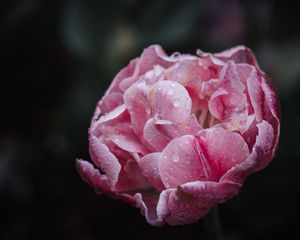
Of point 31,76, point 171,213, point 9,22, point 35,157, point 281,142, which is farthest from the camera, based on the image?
point 31,76

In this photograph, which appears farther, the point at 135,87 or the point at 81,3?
the point at 81,3

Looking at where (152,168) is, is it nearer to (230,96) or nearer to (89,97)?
(230,96)

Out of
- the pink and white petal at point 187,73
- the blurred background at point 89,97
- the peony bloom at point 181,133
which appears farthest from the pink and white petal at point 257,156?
the blurred background at point 89,97

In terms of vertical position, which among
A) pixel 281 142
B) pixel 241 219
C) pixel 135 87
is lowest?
pixel 241 219

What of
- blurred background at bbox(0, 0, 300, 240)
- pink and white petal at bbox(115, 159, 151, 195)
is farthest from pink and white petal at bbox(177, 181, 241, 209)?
blurred background at bbox(0, 0, 300, 240)

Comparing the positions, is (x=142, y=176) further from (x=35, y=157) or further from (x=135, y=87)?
(x=35, y=157)

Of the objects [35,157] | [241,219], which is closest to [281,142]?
[241,219]

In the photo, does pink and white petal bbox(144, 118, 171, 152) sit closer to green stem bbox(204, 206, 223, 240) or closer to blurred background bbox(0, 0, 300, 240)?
green stem bbox(204, 206, 223, 240)
